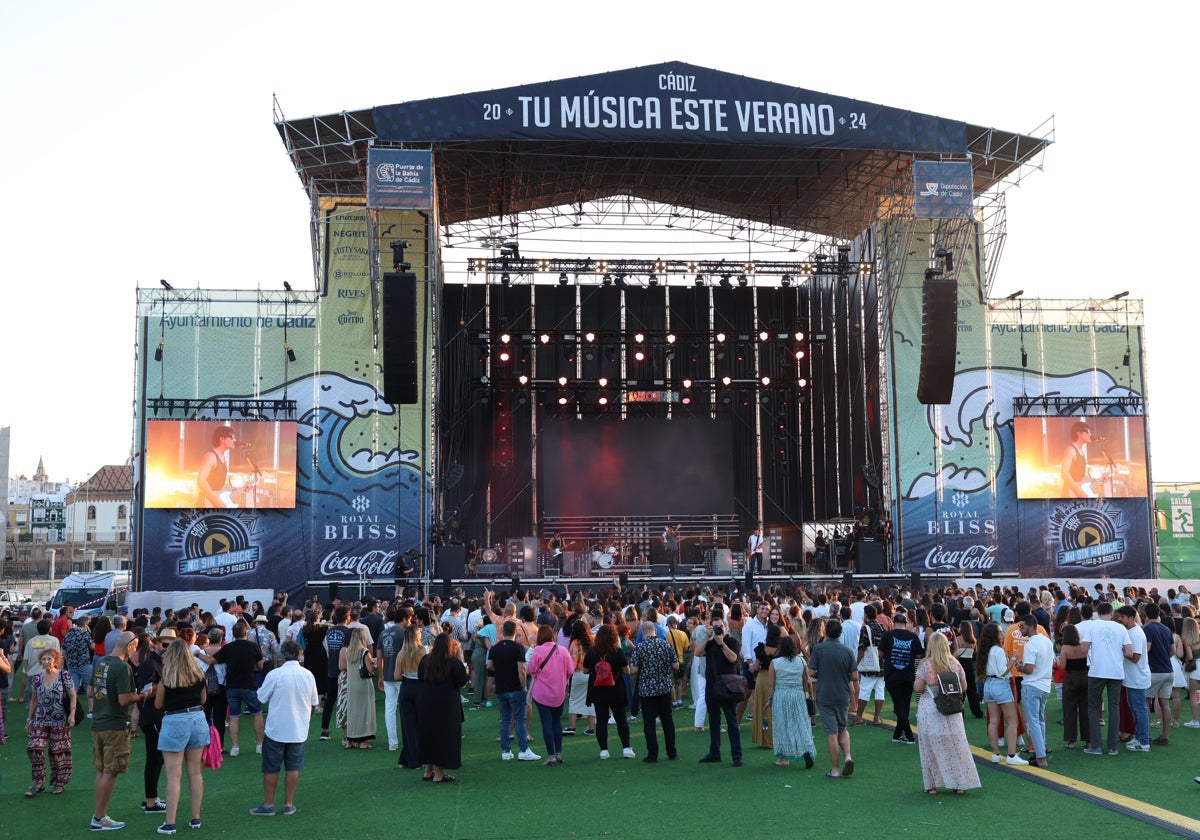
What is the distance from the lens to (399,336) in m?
22.2

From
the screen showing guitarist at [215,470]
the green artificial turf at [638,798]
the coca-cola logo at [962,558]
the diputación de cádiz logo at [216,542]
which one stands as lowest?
the green artificial turf at [638,798]

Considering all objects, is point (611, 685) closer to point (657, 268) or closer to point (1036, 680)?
point (1036, 680)

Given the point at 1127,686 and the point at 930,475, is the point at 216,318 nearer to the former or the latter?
the point at 930,475

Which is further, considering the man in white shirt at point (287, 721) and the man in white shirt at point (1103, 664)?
the man in white shirt at point (1103, 664)

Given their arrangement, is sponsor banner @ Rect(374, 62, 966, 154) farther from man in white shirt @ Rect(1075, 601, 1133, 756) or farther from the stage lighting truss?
man in white shirt @ Rect(1075, 601, 1133, 756)

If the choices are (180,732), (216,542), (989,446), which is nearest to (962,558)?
(989,446)

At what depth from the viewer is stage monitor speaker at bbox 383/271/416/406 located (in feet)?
71.6

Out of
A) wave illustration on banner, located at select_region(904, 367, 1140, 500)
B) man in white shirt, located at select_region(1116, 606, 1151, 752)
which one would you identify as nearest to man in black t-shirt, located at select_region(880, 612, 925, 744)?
man in white shirt, located at select_region(1116, 606, 1151, 752)

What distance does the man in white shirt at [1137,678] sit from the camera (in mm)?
9789

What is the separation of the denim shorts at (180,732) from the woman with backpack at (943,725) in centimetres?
482

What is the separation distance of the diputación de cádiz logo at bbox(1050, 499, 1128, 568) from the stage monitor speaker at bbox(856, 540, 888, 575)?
14.7 feet

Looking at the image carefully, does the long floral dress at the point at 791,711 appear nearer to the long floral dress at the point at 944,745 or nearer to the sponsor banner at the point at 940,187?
the long floral dress at the point at 944,745

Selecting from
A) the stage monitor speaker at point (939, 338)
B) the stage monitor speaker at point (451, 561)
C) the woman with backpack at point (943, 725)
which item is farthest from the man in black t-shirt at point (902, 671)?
the stage monitor speaker at point (451, 561)

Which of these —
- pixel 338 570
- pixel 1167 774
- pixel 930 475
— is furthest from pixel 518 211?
pixel 1167 774
